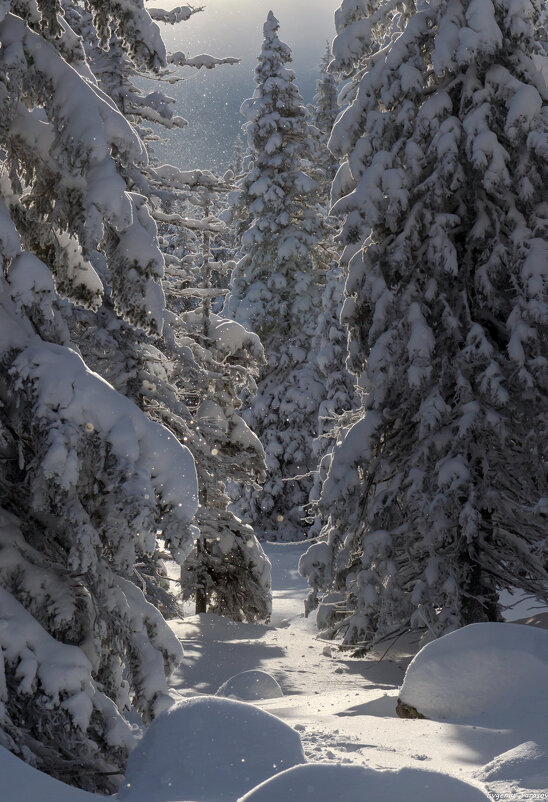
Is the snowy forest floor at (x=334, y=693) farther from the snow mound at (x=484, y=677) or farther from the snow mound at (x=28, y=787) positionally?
the snow mound at (x=28, y=787)

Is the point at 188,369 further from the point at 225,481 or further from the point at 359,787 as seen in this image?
the point at 359,787

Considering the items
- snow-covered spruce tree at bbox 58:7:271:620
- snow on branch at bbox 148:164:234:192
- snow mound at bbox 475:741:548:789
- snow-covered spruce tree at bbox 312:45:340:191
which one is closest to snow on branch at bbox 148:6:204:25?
snow-covered spruce tree at bbox 58:7:271:620

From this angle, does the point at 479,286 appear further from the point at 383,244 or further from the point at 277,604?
the point at 277,604

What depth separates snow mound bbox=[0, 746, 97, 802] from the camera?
3967 millimetres

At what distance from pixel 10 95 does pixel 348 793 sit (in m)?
4.63

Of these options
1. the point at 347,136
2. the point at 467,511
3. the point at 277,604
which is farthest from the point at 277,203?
the point at 467,511

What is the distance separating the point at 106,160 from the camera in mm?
5652

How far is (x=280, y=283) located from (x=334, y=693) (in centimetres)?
2027

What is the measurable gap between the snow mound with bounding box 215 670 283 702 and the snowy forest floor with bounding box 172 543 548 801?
0.19 metres

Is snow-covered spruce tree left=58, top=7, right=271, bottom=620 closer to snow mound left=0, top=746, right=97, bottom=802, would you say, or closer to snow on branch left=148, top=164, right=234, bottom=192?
snow on branch left=148, top=164, right=234, bottom=192

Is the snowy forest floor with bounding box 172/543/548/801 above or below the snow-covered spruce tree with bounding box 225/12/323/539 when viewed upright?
below

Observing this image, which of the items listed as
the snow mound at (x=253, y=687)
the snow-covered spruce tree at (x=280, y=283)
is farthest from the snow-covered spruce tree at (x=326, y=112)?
the snow mound at (x=253, y=687)

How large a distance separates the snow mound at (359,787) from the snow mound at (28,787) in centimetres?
85

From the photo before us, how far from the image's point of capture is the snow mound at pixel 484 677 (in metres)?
6.89
